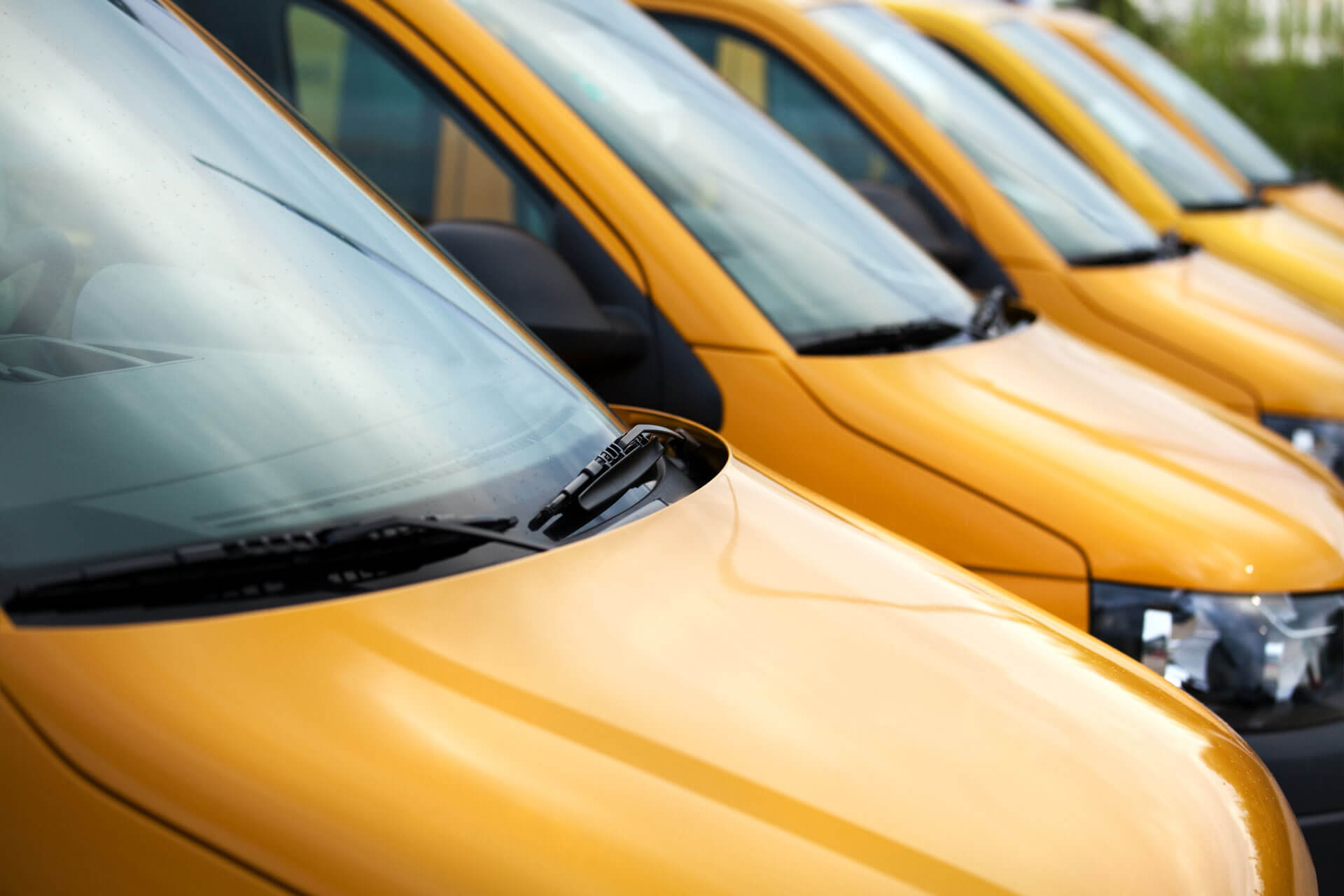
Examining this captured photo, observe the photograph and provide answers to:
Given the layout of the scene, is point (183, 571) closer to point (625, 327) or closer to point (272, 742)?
point (272, 742)

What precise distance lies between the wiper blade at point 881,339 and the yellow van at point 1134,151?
9.19ft

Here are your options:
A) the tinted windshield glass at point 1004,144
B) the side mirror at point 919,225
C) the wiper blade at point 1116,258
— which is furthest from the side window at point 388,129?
the wiper blade at point 1116,258

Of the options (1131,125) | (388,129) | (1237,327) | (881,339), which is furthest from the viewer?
(1131,125)

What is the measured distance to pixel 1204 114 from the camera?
8656 mm

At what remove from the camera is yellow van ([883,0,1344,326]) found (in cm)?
593

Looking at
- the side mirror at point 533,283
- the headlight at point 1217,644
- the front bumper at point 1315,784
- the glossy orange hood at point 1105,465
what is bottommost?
the front bumper at point 1315,784

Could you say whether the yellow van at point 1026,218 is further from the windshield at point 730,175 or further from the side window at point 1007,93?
the side window at point 1007,93

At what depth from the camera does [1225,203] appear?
648 centimetres

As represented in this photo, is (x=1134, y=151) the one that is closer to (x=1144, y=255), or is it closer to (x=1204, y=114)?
(x=1144, y=255)

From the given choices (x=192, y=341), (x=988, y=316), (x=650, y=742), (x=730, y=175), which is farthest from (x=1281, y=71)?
Result: (x=650, y=742)

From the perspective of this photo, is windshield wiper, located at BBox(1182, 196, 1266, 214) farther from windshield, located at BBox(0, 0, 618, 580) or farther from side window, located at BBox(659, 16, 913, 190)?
windshield, located at BBox(0, 0, 618, 580)

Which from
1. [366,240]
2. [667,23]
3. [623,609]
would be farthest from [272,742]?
[667,23]

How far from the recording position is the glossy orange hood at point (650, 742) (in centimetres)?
120

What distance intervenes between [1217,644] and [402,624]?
1692 millimetres
